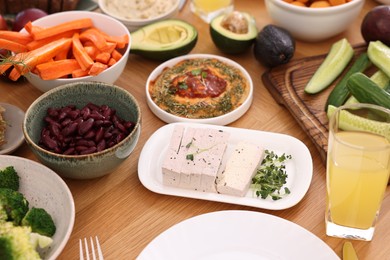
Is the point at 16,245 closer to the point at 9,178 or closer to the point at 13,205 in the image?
the point at 13,205

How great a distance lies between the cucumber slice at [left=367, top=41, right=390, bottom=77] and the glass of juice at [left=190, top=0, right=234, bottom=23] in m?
0.60

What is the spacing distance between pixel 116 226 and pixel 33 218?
0.72 ft

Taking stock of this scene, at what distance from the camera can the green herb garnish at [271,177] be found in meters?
1.40

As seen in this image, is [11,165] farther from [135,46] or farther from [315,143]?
[315,143]

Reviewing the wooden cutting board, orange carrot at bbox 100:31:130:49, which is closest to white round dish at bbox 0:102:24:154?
orange carrot at bbox 100:31:130:49

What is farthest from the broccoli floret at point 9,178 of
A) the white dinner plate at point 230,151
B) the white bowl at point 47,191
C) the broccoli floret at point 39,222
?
the white dinner plate at point 230,151

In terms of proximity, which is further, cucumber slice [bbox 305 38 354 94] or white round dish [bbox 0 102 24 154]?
cucumber slice [bbox 305 38 354 94]

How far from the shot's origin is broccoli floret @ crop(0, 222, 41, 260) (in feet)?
3.73

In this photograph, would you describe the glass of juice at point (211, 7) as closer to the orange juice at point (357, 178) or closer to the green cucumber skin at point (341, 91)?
the green cucumber skin at point (341, 91)

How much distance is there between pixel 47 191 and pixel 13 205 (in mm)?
105

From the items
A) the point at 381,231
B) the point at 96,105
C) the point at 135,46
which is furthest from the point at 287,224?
the point at 135,46

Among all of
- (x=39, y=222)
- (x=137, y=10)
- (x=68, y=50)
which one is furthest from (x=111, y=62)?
(x=39, y=222)

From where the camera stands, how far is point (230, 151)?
1.54m

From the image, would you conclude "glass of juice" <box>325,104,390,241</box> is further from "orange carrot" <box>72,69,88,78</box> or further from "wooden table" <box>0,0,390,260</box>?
"orange carrot" <box>72,69,88,78</box>
